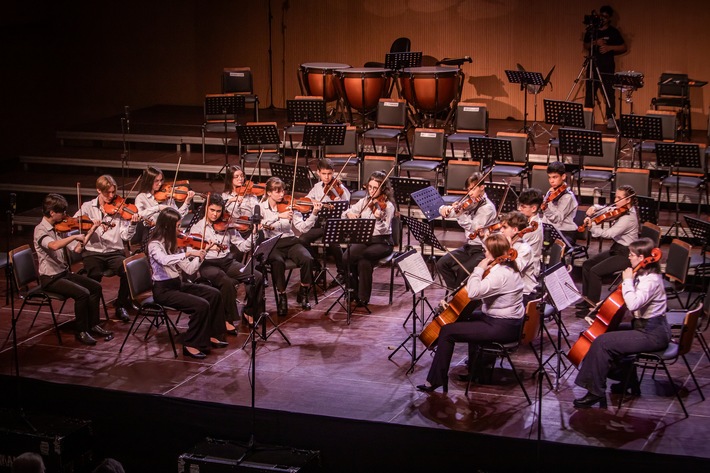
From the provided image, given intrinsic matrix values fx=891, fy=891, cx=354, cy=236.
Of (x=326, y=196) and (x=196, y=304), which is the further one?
(x=326, y=196)

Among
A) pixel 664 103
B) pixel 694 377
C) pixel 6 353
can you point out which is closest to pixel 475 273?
pixel 694 377

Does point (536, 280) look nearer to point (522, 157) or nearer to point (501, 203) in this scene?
point (501, 203)

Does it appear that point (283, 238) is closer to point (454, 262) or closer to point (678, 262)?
point (454, 262)

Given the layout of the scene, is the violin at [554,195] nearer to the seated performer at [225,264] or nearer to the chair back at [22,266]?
the seated performer at [225,264]

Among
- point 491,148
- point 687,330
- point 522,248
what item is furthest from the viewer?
point 491,148

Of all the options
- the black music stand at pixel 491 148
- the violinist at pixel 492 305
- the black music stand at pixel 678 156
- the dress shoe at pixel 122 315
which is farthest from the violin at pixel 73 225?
the black music stand at pixel 678 156

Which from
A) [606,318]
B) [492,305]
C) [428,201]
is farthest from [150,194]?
[606,318]

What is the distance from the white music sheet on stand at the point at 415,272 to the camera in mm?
7078

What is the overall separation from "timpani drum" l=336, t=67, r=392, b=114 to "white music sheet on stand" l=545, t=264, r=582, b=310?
21.6 ft

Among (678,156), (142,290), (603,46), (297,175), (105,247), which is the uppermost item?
(603,46)

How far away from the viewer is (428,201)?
29.3 feet

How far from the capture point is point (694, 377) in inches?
282

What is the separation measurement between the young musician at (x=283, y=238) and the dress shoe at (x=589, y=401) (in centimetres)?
320

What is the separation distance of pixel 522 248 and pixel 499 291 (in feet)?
2.40
